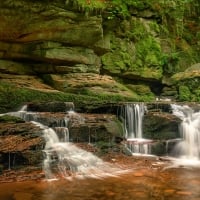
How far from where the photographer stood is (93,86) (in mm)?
12625

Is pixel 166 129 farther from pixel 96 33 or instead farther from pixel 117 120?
pixel 96 33

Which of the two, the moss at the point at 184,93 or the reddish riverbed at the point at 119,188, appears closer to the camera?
the reddish riverbed at the point at 119,188

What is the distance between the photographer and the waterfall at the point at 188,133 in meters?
9.48

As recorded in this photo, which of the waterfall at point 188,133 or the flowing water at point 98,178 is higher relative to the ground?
the waterfall at point 188,133

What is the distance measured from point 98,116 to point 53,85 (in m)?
3.36

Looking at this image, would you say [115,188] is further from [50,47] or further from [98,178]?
[50,47]

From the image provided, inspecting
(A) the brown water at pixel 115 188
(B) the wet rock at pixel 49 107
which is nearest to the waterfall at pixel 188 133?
(A) the brown water at pixel 115 188

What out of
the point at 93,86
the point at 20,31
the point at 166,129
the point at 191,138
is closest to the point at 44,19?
the point at 20,31

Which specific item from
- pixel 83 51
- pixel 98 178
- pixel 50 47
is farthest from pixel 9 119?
pixel 83 51

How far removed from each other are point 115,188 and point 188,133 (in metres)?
4.94

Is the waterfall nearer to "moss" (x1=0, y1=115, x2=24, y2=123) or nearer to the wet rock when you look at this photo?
the wet rock

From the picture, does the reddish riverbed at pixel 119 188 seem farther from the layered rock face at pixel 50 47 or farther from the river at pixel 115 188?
the layered rock face at pixel 50 47

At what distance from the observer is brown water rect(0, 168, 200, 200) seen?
5.37 metres

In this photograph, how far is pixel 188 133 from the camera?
33.2 feet
